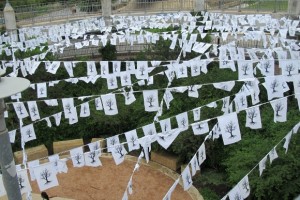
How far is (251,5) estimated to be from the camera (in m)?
27.4

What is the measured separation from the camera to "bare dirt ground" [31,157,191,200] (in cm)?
1134

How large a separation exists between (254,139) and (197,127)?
2759mm

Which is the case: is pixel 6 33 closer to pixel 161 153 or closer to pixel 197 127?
pixel 161 153

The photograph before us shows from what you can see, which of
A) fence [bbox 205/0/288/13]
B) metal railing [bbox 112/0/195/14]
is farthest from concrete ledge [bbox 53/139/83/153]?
fence [bbox 205/0/288/13]

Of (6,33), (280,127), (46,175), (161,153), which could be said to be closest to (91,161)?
(46,175)

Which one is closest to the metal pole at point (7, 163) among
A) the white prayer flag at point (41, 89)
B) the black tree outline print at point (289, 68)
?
the white prayer flag at point (41, 89)

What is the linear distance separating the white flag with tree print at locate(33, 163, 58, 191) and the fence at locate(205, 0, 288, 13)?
21.3 meters

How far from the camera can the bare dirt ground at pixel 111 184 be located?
37.2ft

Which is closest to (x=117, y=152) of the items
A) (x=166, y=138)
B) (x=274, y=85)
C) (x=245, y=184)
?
(x=166, y=138)

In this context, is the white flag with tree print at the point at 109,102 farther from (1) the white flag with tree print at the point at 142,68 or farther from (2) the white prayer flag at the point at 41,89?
(2) the white prayer flag at the point at 41,89

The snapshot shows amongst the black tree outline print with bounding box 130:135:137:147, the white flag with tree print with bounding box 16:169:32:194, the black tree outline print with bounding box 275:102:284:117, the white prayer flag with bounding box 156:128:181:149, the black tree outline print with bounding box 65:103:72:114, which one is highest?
the black tree outline print with bounding box 275:102:284:117

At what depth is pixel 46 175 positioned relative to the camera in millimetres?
7957

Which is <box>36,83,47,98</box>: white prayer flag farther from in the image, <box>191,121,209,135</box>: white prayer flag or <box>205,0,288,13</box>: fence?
<box>205,0,288,13</box>: fence

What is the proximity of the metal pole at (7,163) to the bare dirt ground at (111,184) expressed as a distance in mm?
5836
